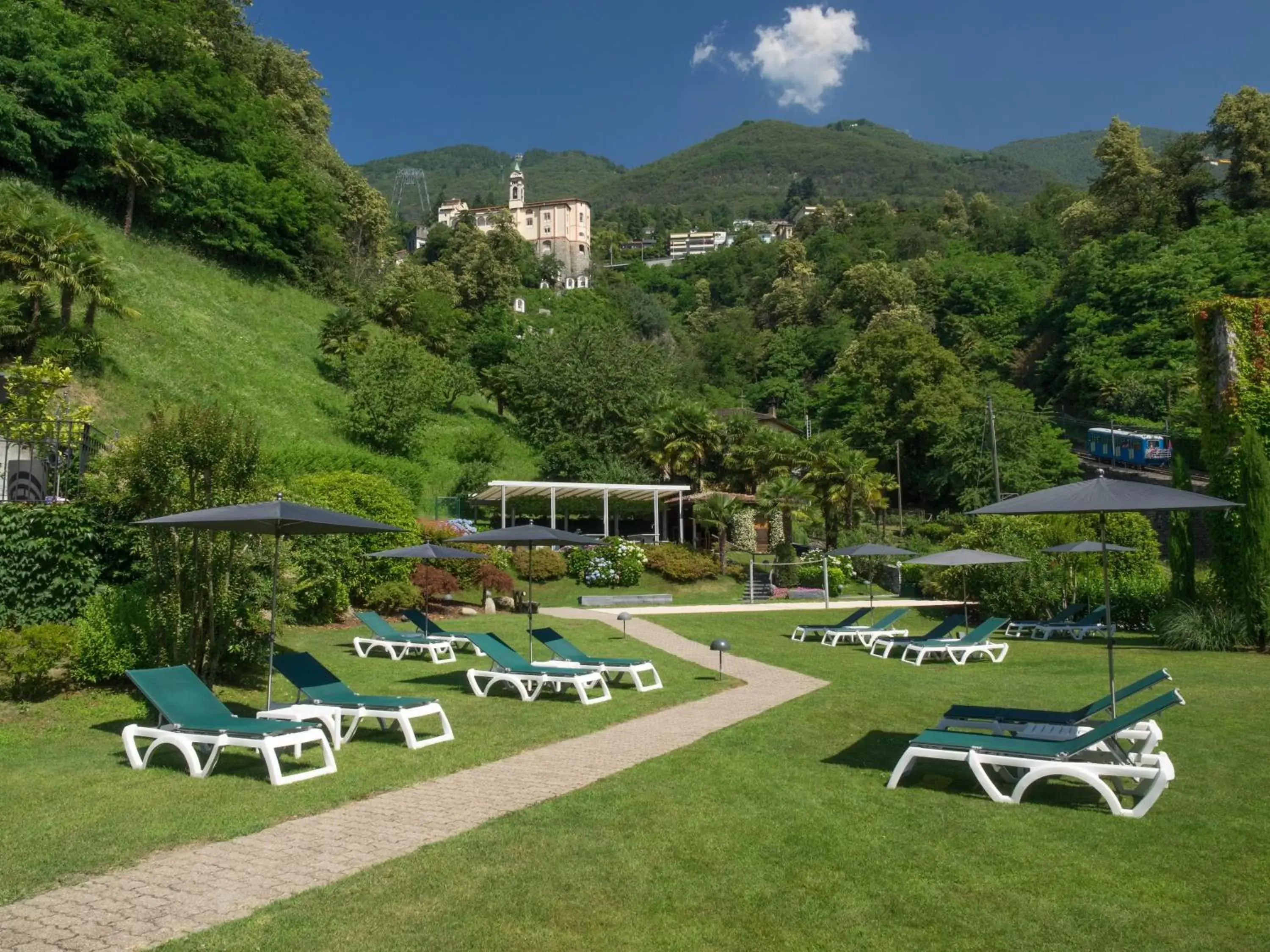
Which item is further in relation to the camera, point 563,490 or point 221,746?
point 563,490

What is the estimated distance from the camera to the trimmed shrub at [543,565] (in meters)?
28.0

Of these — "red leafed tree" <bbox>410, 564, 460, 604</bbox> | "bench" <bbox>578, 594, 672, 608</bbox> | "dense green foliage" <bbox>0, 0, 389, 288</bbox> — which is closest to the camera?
"red leafed tree" <bbox>410, 564, 460, 604</bbox>

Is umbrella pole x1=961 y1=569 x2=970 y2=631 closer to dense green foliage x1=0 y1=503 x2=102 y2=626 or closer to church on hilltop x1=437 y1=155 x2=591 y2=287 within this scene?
dense green foliage x1=0 y1=503 x2=102 y2=626

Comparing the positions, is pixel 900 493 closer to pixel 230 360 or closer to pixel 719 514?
pixel 719 514

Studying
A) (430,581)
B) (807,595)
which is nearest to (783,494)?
(807,595)

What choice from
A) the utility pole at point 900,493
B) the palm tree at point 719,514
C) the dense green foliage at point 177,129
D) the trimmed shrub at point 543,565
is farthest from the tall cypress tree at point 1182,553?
the dense green foliage at point 177,129

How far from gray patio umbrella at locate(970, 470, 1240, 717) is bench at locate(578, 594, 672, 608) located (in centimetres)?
1942

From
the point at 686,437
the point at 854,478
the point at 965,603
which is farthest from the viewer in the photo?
the point at 686,437

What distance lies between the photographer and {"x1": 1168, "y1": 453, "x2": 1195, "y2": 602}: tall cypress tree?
1820 centimetres

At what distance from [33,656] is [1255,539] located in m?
18.6

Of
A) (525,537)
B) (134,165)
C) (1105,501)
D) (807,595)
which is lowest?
(807,595)

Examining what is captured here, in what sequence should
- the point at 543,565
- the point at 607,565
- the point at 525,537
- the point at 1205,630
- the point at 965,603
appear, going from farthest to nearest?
the point at 607,565
the point at 543,565
the point at 965,603
the point at 1205,630
the point at 525,537

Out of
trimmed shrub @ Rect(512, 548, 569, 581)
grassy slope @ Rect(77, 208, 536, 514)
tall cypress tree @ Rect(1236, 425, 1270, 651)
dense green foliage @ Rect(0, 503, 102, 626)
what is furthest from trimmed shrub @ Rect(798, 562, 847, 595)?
dense green foliage @ Rect(0, 503, 102, 626)

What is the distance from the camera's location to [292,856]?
521 cm
